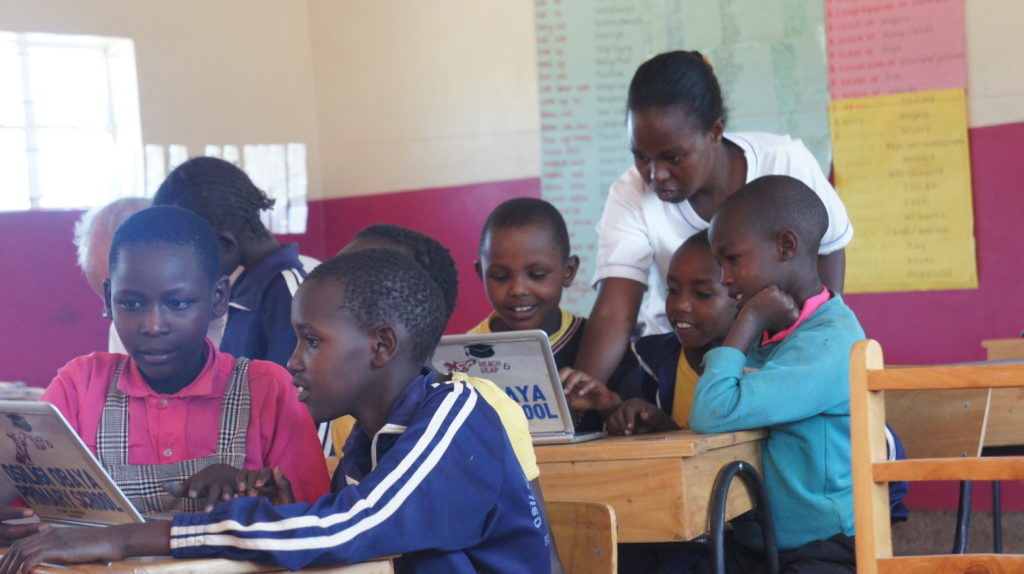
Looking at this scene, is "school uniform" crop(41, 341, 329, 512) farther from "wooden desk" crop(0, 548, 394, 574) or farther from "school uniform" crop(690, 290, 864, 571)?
"school uniform" crop(690, 290, 864, 571)

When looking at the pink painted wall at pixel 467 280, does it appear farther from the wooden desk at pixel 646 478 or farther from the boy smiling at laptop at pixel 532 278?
the wooden desk at pixel 646 478

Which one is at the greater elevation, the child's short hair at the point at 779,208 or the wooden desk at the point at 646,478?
the child's short hair at the point at 779,208

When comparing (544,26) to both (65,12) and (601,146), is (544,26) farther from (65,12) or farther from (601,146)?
(65,12)

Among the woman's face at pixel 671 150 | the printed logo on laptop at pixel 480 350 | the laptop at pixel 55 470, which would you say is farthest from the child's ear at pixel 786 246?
the laptop at pixel 55 470

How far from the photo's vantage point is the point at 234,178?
282 cm

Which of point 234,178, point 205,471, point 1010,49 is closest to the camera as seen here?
point 205,471

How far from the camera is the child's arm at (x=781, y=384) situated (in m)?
2.21

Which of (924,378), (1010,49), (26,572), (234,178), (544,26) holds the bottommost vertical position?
(26,572)

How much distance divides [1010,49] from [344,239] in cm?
304

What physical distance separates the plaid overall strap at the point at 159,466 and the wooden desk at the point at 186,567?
0.40 meters

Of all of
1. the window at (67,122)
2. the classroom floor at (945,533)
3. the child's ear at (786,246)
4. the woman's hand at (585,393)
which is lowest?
the classroom floor at (945,533)

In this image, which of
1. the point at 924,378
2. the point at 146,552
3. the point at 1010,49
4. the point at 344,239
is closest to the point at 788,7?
the point at 1010,49

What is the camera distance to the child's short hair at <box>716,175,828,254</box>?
2.42 metres

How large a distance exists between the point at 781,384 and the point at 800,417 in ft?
0.25
